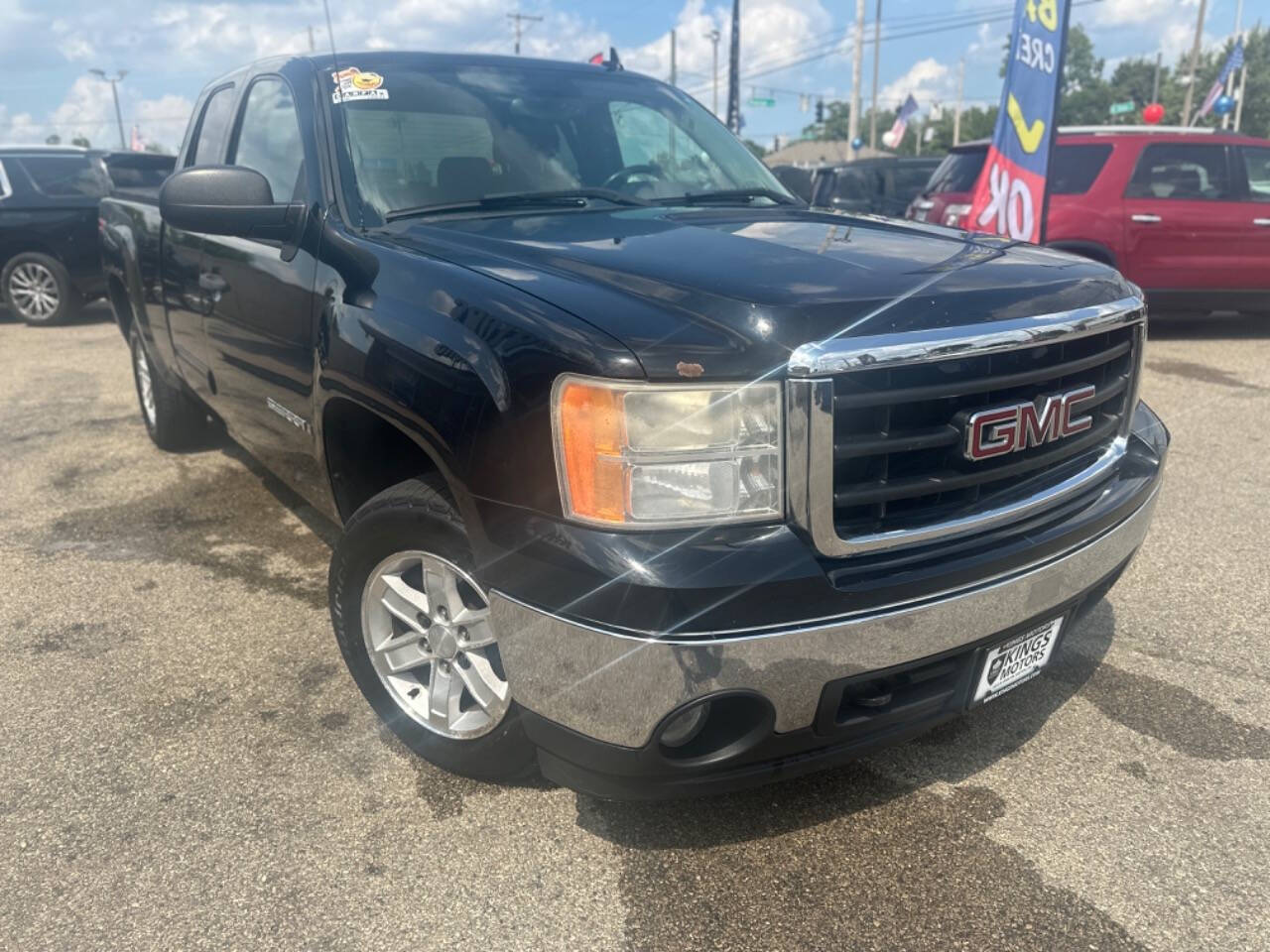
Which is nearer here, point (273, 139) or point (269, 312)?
point (269, 312)

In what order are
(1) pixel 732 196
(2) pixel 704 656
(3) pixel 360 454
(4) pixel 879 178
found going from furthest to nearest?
(4) pixel 879 178, (1) pixel 732 196, (3) pixel 360 454, (2) pixel 704 656

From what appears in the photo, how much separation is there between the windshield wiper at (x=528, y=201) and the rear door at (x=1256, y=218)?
292 inches

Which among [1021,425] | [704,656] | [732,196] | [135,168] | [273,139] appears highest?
[273,139]

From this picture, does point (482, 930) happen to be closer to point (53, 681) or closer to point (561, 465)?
point (561, 465)

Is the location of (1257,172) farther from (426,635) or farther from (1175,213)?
(426,635)

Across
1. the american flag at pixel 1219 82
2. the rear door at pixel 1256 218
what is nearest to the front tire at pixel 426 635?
the rear door at pixel 1256 218

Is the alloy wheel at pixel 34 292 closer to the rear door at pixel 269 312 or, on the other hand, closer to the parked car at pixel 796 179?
the rear door at pixel 269 312

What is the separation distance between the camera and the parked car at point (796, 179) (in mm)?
4082

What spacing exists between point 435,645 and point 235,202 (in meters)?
1.46

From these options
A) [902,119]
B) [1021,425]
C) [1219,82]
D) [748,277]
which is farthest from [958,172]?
[902,119]

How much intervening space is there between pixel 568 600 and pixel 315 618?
1967 millimetres

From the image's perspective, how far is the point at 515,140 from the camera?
10.6ft

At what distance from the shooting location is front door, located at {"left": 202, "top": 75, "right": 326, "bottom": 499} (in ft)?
9.69

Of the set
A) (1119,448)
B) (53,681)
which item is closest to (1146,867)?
(1119,448)
